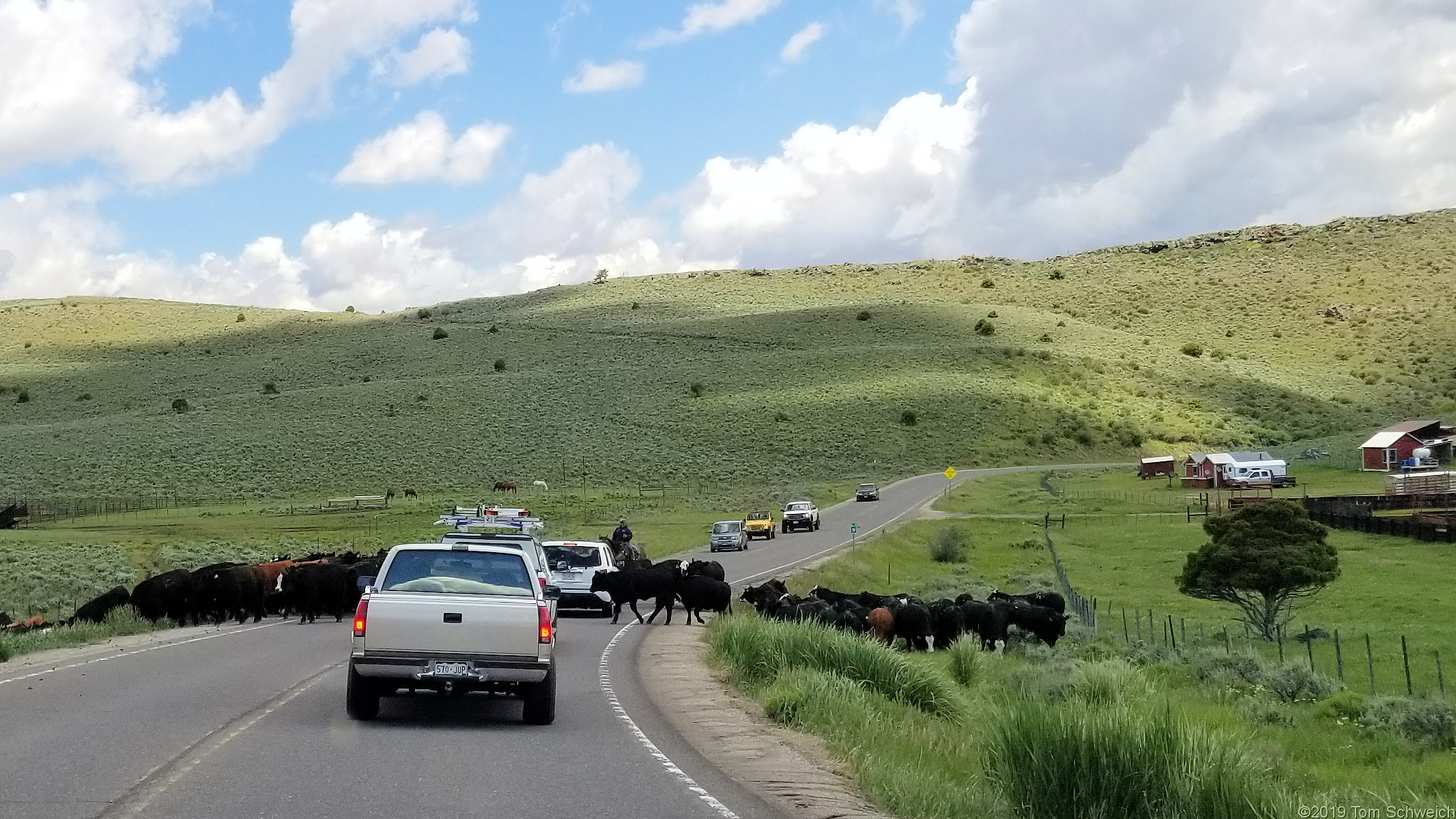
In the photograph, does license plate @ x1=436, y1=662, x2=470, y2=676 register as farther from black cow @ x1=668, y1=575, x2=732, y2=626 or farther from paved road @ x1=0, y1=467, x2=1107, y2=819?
black cow @ x1=668, y1=575, x2=732, y2=626

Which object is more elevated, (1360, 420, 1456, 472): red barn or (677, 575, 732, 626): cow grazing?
(1360, 420, 1456, 472): red barn

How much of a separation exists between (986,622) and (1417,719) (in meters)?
10.1

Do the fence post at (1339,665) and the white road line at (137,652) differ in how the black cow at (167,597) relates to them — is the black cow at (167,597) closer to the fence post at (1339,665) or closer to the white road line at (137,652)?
the white road line at (137,652)

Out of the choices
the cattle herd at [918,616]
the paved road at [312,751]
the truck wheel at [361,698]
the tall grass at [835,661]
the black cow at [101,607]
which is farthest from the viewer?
the black cow at [101,607]

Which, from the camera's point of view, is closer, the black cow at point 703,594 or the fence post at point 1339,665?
the fence post at point 1339,665

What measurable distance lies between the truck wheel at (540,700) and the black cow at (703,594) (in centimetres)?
1344

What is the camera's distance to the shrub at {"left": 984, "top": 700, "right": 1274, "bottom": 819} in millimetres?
9484

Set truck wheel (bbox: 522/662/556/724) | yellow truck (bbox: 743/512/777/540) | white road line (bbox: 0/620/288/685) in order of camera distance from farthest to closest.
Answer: yellow truck (bbox: 743/512/777/540) → white road line (bbox: 0/620/288/685) → truck wheel (bbox: 522/662/556/724)

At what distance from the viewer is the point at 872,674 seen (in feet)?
60.4

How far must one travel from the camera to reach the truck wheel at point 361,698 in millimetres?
13938

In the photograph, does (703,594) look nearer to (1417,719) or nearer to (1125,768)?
(1417,719)

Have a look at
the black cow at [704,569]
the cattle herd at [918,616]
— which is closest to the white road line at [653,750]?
the cattle herd at [918,616]

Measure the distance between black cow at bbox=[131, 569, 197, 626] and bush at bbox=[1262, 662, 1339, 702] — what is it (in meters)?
19.3

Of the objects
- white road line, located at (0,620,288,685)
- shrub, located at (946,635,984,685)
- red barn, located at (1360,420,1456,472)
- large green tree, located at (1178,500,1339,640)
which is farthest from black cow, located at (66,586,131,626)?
red barn, located at (1360,420,1456,472)
